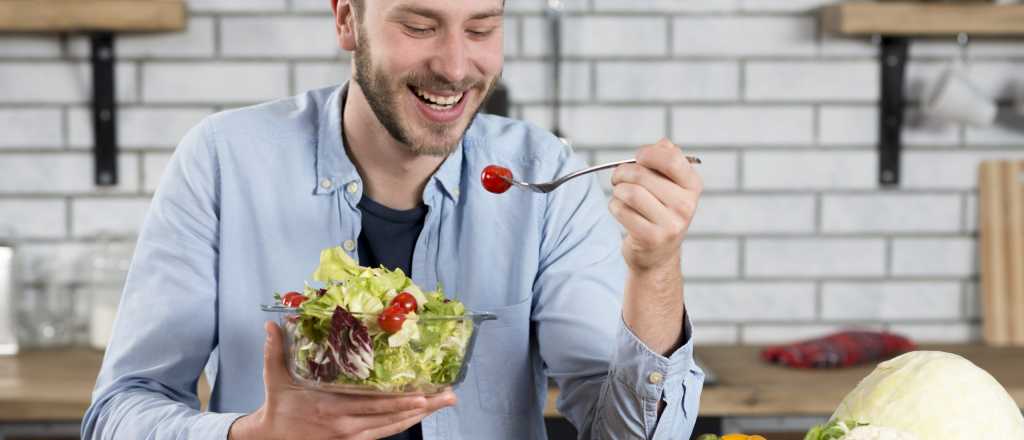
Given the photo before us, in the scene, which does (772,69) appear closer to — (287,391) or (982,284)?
(982,284)

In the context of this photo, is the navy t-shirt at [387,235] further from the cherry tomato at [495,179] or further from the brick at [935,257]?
the brick at [935,257]

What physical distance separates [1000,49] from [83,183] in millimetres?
2347

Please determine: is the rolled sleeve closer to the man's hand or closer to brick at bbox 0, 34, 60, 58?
the man's hand

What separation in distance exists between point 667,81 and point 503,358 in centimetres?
133

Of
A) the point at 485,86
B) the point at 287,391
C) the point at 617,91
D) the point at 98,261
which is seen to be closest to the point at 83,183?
the point at 98,261

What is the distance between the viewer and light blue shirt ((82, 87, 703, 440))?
5.59ft

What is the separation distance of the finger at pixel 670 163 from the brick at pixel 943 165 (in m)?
1.79

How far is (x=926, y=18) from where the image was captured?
9.20 ft

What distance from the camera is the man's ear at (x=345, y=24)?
179 cm

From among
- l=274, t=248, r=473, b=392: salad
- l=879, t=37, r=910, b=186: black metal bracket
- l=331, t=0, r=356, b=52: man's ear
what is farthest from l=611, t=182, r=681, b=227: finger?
l=879, t=37, r=910, b=186: black metal bracket

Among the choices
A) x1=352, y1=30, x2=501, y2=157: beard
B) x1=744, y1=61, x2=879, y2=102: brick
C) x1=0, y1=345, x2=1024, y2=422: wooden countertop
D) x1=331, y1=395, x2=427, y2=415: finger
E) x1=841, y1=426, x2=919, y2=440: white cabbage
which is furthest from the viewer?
x1=744, y1=61, x2=879, y2=102: brick

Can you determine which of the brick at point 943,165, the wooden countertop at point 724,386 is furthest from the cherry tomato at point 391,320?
the brick at point 943,165

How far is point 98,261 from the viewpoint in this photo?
2861 mm

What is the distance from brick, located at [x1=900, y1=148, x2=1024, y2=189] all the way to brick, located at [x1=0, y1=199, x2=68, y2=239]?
2.13m
